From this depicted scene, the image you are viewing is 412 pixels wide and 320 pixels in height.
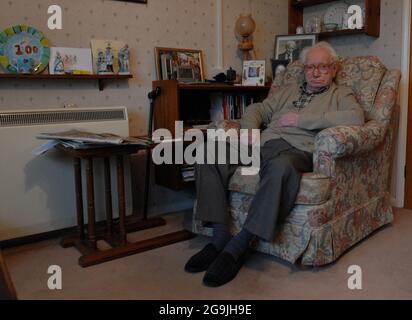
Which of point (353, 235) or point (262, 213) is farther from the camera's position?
point (353, 235)

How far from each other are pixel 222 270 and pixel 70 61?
4.69ft

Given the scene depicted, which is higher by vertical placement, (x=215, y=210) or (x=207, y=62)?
(x=207, y=62)

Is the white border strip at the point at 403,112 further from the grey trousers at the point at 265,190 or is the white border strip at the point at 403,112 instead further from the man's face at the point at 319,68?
the grey trousers at the point at 265,190

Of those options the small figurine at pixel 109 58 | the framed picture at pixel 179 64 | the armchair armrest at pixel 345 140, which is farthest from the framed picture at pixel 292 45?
the small figurine at pixel 109 58

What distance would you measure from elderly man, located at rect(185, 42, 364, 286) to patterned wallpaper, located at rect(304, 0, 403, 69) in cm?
69

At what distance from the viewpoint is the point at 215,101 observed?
9.73 feet

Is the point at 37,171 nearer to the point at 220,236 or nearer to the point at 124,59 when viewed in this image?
the point at 124,59

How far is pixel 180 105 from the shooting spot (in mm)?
2787

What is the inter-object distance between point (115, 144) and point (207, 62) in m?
1.23

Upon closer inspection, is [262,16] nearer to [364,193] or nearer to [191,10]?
[191,10]

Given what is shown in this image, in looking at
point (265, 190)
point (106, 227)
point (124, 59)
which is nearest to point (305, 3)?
point (124, 59)
